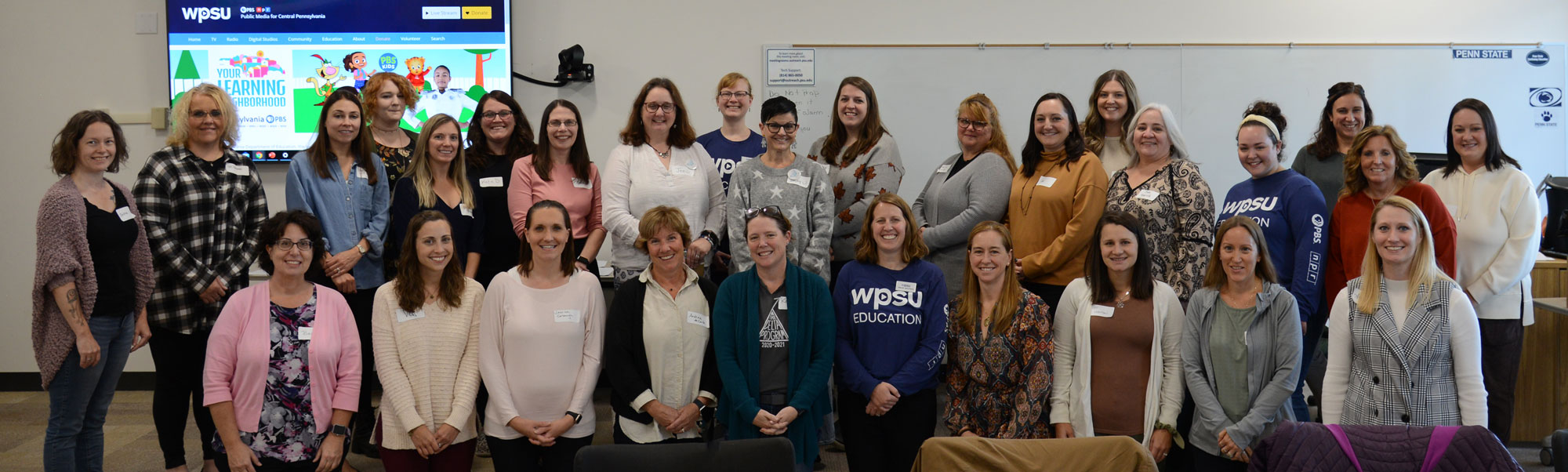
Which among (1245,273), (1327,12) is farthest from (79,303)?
→ (1327,12)

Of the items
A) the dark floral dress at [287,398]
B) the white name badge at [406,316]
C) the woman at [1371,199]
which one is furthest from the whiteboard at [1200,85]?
the dark floral dress at [287,398]

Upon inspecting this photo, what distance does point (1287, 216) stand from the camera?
10.1ft

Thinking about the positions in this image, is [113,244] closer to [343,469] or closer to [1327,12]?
[343,469]

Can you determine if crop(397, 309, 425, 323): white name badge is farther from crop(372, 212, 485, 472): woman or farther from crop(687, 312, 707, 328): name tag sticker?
crop(687, 312, 707, 328): name tag sticker

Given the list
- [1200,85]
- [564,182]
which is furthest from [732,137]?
[1200,85]

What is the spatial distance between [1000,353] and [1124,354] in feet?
1.19

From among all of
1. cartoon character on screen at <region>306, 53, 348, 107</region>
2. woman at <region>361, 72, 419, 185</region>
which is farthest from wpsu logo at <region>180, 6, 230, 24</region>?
woman at <region>361, 72, 419, 185</region>

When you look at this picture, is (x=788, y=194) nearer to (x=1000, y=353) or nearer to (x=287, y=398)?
(x=1000, y=353)

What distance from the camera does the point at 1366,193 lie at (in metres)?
3.19

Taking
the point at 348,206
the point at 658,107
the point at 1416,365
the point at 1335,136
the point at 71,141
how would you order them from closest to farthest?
the point at 1416,365 → the point at 71,141 → the point at 348,206 → the point at 658,107 → the point at 1335,136

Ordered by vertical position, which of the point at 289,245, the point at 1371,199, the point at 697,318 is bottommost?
the point at 697,318

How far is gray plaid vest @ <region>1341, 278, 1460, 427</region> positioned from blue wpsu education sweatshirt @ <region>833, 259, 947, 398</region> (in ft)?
3.85

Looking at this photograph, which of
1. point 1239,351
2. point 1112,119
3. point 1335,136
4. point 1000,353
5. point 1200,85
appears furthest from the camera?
point 1200,85

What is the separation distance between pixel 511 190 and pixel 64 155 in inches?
53.5
